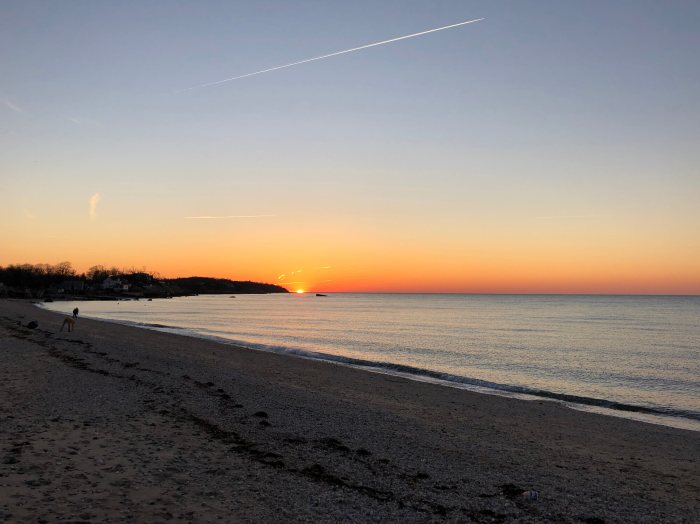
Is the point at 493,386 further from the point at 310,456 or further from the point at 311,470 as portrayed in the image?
the point at 311,470

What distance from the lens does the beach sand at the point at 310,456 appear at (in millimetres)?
7578

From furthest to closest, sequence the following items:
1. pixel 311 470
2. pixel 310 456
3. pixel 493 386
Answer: pixel 493 386 → pixel 310 456 → pixel 311 470

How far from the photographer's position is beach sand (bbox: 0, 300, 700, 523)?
24.9 ft

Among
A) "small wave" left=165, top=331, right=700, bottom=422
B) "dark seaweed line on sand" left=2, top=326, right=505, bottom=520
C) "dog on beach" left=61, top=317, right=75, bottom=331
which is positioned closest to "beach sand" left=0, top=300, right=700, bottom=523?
"dark seaweed line on sand" left=2, top=326, right=505, bottom=520

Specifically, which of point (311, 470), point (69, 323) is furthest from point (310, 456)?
point (69, 323)

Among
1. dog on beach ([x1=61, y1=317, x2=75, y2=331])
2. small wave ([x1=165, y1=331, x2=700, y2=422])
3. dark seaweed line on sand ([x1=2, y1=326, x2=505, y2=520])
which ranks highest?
dark seaweed line on sand ([x1=2, y1=326, x2=505, y2=520])

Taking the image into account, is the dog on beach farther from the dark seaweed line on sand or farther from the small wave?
the dark seaweed line on sand

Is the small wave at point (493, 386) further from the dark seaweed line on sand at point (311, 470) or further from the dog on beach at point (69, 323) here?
the dog on beach at point (69, 323)

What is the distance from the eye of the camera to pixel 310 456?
10.5 meters

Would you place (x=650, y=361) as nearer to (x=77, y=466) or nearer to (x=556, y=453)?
(x=556, y=453)

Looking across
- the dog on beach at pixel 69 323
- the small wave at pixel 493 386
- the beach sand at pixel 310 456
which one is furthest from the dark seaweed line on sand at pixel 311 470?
the dog on beach at pixel 69 323

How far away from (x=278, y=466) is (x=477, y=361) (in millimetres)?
27310

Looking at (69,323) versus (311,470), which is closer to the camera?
(311,470)

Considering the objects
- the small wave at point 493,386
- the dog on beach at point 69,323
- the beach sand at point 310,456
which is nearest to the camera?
the beach sand at point 310,456
